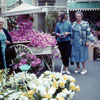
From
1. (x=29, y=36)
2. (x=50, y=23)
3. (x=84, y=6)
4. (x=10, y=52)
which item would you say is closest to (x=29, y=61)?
(x=10, y=52)

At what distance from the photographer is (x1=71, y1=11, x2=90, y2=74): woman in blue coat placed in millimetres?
5496

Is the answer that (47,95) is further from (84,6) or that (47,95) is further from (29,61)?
(84,6)

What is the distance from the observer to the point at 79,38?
559cm

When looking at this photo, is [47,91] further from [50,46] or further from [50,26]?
[50,26]

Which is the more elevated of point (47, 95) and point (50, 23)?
point (50, 23)

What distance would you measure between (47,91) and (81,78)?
3.46 meters

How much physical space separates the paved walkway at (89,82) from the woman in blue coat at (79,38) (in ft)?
1.13

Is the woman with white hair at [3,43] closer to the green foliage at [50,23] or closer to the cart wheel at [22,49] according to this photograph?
the cart wheel at [22,49]

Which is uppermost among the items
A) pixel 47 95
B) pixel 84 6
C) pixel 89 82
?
pixel 84 6

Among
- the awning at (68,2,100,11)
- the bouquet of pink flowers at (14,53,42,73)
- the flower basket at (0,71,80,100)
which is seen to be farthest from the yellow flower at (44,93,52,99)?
the awning at (68,2,100,11)

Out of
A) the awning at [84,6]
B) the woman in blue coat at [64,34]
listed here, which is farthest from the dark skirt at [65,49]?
the awning at [84,6]

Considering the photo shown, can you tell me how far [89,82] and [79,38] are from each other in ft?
3.92

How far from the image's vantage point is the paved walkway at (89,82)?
4.18m

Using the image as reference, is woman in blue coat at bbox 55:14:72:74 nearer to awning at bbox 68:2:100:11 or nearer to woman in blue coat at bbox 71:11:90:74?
woman in blue coat at bbox 71:11:90:74
